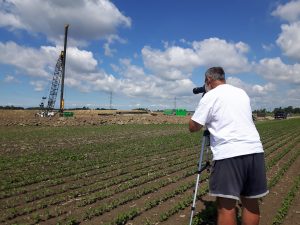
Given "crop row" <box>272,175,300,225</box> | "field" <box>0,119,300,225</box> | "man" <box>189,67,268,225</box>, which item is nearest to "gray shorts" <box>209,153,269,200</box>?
"man" <box>189,67,268,225</box>

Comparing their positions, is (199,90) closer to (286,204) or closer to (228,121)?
(228,121)

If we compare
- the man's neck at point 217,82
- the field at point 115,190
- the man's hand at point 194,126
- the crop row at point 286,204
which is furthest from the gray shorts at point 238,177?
Result: the crop row at point 286,204

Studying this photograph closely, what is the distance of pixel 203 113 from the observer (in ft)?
14.9

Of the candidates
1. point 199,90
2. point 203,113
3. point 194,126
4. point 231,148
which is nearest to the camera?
point 231,148

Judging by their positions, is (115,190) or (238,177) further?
(115,190)

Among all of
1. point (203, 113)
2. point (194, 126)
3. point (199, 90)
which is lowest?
point (194, 126)

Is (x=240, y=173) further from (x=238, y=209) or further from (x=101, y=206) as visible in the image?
(x=101, y=206)

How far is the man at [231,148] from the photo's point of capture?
4.36 meters

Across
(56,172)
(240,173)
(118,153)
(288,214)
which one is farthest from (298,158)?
(240,173)

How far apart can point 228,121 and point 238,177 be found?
2.28 ft

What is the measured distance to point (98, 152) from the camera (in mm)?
Result: 16766

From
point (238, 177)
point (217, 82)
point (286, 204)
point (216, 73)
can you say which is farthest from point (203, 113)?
point (286, 204)

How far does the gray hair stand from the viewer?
4.74 m

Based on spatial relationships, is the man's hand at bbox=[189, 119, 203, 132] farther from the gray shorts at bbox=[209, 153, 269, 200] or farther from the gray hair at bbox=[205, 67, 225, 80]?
the gray hair at bbox=[205, 67, 225, 80]
